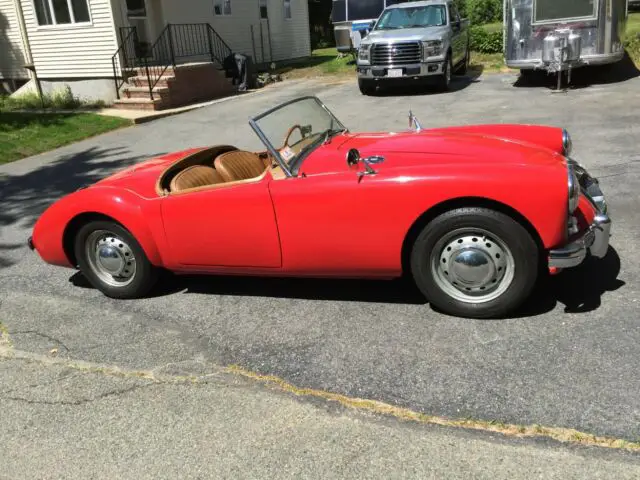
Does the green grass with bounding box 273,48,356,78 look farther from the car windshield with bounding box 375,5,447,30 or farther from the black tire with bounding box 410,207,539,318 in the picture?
the black tire with bounding box 410,207,539,318

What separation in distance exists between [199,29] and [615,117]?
13.5 m

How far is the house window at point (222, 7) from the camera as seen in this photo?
20.0 metres

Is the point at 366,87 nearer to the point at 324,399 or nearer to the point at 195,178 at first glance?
the point at 195,178

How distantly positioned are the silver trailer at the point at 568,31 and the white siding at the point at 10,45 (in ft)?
46.5

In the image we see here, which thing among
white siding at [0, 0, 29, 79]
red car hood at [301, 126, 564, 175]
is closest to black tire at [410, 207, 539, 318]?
red car hood at [301, 126, 564, 175]

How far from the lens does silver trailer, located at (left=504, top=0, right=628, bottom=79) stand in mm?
11977

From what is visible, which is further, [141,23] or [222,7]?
[222,7]

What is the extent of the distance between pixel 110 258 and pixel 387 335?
7.11 ft

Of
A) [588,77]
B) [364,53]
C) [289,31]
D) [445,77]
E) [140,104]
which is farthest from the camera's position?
[289,31]

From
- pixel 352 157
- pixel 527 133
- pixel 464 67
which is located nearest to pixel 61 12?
pixel 464 67

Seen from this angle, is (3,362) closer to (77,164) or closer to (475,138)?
(475,138)

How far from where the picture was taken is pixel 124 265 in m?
4.48

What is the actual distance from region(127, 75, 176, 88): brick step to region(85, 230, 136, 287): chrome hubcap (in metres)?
11.9

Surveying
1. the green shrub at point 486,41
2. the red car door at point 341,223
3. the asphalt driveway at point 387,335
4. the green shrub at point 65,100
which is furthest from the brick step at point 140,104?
the red car door at point 341,223
